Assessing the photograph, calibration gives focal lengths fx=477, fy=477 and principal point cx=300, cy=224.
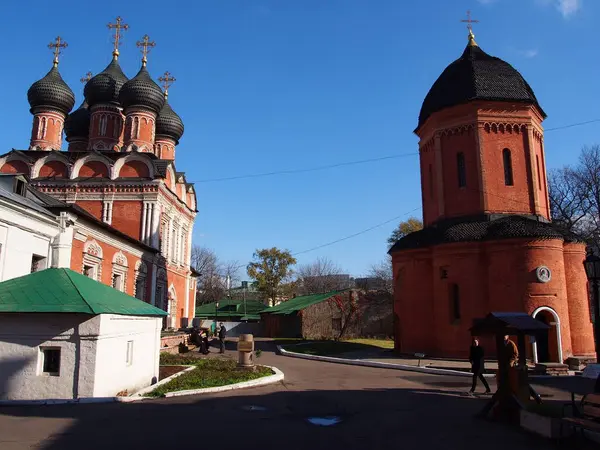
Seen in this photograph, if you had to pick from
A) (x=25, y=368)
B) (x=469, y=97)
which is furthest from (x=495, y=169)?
(x=25, y=368)

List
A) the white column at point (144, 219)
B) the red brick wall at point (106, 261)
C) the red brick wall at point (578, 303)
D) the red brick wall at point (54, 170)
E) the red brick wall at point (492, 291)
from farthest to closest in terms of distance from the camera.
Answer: the red brick wall at point (54, 170) < the white column at point (144, 219) < the red brick wall at point (578, 303) < the red brick wall at point (492, 291) < the red brick wall at point (106, 261)

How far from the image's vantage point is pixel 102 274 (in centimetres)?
2005

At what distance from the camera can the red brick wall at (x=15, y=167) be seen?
27922 millimetres

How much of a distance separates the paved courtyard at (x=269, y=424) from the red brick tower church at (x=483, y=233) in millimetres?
8003

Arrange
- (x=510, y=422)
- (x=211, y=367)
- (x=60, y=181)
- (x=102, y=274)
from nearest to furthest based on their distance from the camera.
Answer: (x=510, y=422) → (x=211, y=367) → (x=102, y=274) → (x=60, y=181)

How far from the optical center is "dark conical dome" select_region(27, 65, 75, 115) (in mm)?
31188

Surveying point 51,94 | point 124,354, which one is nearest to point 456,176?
point 124,354

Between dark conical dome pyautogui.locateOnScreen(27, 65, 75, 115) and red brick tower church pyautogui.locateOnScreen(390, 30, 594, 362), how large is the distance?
2323 centimetres

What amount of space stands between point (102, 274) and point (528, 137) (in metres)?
19.4

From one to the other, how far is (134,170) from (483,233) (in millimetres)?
18933

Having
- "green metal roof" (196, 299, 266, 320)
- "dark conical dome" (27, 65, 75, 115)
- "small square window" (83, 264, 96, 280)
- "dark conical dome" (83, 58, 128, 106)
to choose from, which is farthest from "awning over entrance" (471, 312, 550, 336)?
"green metal roof" (196, 299, 266, 320)

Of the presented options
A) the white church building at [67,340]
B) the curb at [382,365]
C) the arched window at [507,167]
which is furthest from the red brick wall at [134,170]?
the arched window at [507,167]

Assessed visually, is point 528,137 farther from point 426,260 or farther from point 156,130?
point 156,130

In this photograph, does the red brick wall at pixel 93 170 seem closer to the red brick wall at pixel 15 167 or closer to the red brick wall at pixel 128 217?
the red brick wall at pixel 128 217
